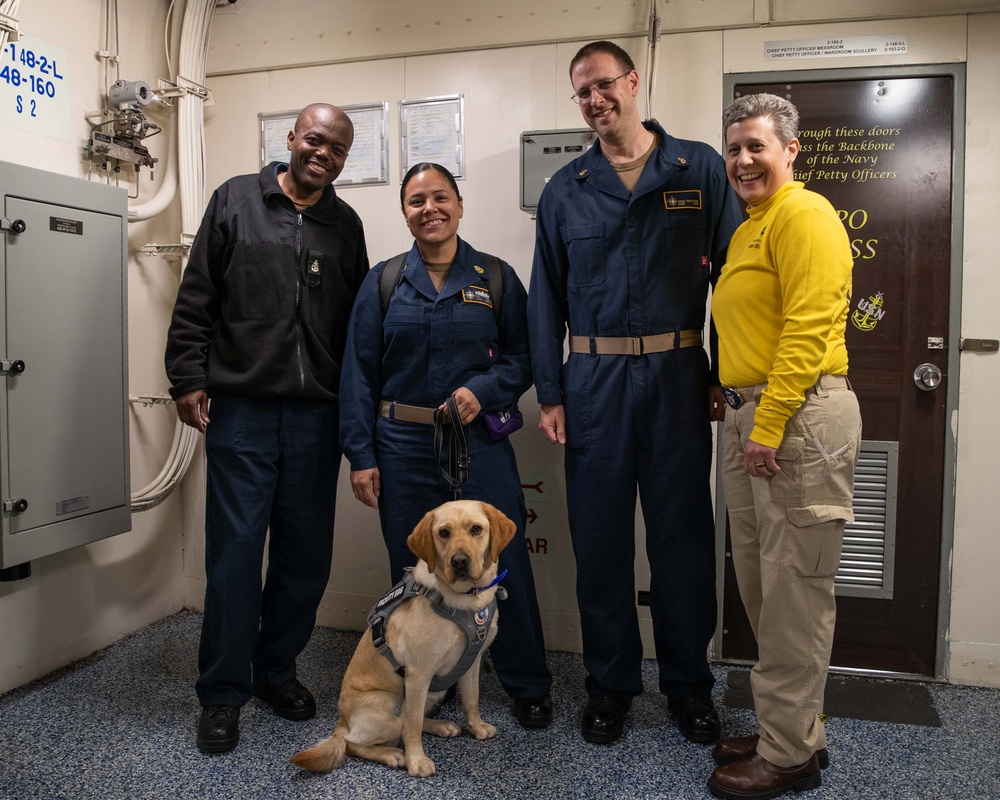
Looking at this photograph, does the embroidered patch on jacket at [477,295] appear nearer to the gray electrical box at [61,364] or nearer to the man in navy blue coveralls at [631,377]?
the man in navy blue coveralls at [631,377]

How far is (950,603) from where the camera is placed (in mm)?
2664

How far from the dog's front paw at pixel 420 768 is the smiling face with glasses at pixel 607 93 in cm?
187

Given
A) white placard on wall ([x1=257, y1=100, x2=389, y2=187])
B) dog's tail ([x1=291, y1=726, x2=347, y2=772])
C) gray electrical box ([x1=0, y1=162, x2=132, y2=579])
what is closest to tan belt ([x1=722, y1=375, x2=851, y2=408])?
dog's tail ([x1=291, y1=726, x2=347, y2=772])

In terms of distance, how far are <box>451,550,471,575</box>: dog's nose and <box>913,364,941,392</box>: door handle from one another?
180cm

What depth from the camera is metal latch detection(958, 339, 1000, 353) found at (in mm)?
2576

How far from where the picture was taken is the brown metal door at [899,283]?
103 inches

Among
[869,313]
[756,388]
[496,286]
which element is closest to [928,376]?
[869,313]

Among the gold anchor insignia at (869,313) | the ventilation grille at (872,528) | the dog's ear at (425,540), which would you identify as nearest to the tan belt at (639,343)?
the dog's ear at (425,540)

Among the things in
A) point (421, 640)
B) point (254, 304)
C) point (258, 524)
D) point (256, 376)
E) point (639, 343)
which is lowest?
point (421, 640)

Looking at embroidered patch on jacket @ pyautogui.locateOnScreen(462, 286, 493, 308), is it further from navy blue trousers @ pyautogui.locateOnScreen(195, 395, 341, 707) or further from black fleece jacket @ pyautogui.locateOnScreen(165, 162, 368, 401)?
navy blue trousers @ pyautogui.locateOnScreen(195, 395, 341, 707)

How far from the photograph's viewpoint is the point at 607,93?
2.14 meters

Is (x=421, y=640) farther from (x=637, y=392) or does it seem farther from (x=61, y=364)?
(x=61, y=364)

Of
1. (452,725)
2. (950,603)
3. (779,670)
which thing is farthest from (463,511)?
(950,603)

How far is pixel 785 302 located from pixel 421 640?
1.27 meters
